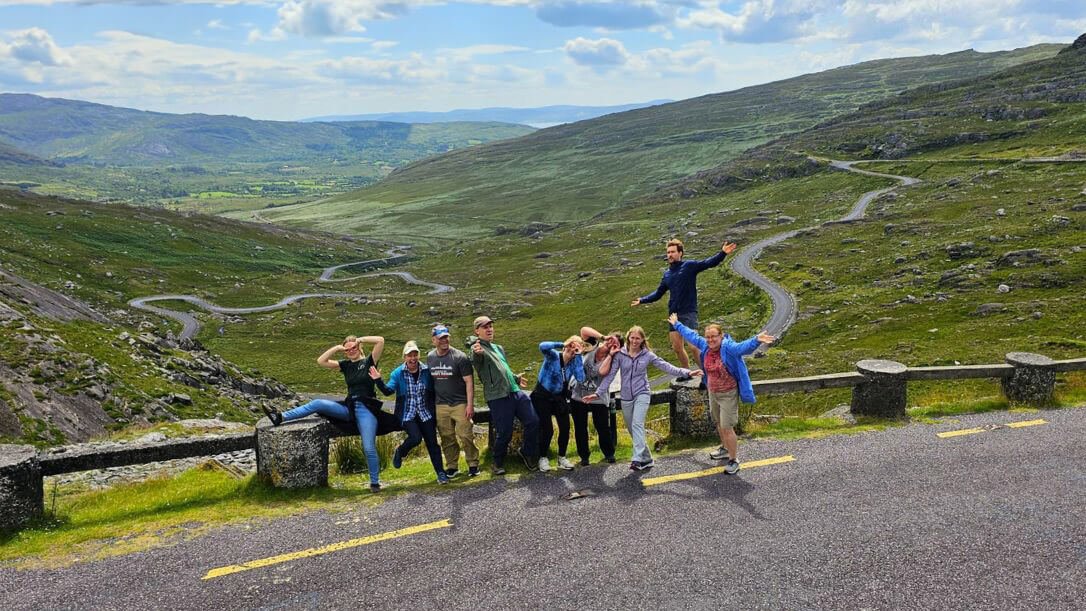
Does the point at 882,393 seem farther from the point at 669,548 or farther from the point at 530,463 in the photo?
the point at 530,463

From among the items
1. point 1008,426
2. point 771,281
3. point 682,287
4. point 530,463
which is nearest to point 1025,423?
point 1008,426

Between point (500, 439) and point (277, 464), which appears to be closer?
point (277, 464)

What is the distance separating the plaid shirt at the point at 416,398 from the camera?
1276 cm

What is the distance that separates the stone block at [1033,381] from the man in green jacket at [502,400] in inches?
506

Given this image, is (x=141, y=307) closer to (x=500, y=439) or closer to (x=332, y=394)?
(x=332, y=394)

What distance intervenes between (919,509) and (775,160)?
19596cm

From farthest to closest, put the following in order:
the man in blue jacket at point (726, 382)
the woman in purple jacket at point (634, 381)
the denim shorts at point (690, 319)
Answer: the denim shorts at point (690, 319) < the woman in purple jacket at point (634, 381) < the man in blue jacket at point (726, 382)

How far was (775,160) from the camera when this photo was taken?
7421 inches

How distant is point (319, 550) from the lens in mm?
9695

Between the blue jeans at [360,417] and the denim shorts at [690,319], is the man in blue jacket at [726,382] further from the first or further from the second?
the blue jeans at [360,417]

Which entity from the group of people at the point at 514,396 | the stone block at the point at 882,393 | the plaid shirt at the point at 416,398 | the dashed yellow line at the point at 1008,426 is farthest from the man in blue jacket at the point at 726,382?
the plaid shirt at the point at 416,398

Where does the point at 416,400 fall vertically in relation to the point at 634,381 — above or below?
below

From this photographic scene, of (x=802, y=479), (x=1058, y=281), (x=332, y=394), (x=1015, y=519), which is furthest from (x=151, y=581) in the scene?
(x=1058, y=281)

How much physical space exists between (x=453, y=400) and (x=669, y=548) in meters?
5.38
